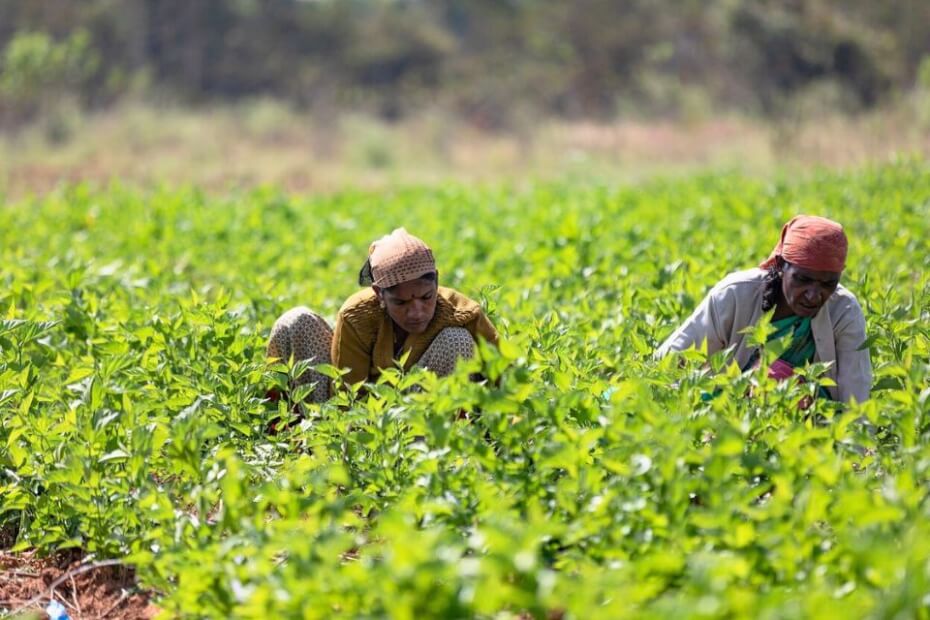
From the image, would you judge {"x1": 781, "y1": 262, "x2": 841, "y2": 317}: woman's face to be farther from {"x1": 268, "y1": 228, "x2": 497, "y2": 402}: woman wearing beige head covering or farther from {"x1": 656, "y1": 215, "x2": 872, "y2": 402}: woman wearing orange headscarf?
{"x1": 268, "y1": 228, "x2": 497, "y2": 402}: woman wearing beige head covering

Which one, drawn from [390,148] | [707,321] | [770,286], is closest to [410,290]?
[707,321]

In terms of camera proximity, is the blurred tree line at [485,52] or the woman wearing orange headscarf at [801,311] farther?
the blurred tree line at [485,52]

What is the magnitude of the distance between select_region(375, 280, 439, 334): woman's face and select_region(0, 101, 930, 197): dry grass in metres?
13.4

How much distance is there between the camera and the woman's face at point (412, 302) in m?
4.36

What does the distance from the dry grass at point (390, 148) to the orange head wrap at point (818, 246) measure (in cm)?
1299

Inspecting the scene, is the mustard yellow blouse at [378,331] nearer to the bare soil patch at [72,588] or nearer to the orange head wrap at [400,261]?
the orange head wrap at [400,261]

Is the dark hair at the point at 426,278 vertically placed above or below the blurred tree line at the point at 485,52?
above

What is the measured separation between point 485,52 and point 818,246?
1478 inches

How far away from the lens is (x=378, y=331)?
4609 millimetres

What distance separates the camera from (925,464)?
9.23ft

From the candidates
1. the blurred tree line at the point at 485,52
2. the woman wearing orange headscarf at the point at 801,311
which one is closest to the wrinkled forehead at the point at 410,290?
the woman wearing orange headscarf at the point at 801,311

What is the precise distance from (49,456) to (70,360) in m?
1.42

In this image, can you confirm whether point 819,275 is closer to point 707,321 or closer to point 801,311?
point 801,311

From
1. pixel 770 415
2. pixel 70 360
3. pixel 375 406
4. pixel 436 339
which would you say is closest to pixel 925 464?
pixel 770 415
